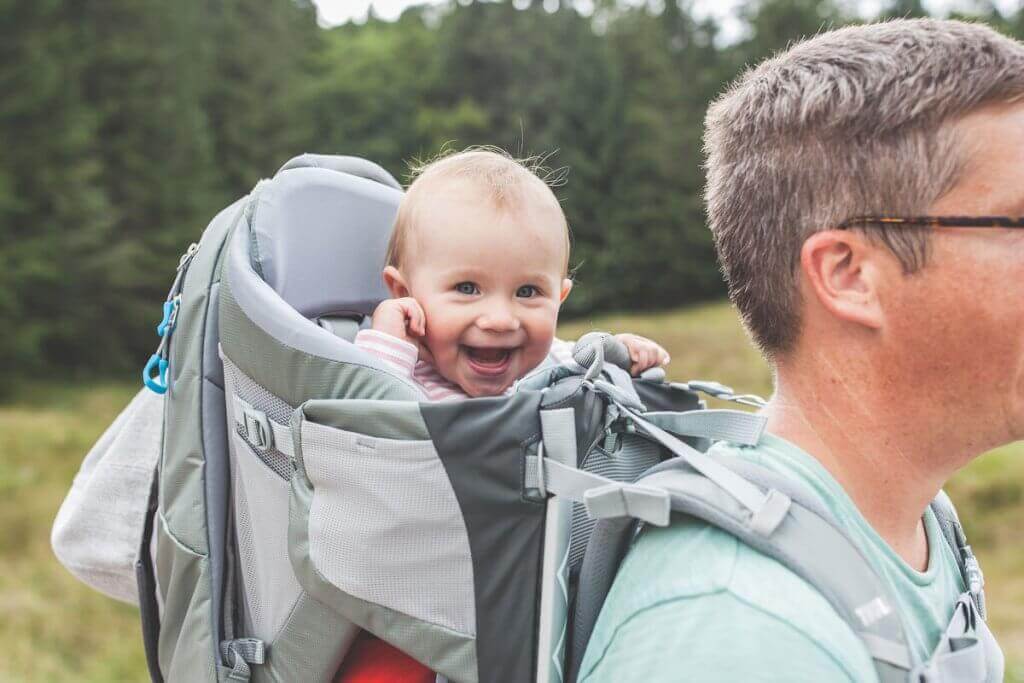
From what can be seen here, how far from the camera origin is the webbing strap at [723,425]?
1451 mm

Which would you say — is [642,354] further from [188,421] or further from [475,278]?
[188,421]

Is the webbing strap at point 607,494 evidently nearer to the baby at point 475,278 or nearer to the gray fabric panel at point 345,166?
the baby at point 475,278

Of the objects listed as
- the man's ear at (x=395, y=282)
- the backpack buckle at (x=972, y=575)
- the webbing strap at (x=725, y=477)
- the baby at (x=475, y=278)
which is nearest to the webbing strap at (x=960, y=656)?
the backpack buckle at (x=972, y=575)

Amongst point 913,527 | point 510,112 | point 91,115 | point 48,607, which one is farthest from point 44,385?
point 913,527

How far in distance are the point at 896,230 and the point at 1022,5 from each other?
37699mm

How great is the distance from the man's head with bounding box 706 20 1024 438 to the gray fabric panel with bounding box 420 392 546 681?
51 centimetres

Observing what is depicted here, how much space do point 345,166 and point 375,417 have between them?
41.3 inches

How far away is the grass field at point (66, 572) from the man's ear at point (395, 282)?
67.9 inches

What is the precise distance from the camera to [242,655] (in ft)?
6.04

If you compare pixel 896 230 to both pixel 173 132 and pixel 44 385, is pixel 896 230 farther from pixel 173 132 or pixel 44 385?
pixel 173 132

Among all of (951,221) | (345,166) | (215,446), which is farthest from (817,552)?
(345,166)

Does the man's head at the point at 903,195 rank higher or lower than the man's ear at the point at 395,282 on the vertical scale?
higher

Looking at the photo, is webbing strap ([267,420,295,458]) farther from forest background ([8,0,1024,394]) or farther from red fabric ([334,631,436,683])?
forest background ([8,0,1024,394])

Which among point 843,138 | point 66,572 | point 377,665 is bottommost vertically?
point 66,572
